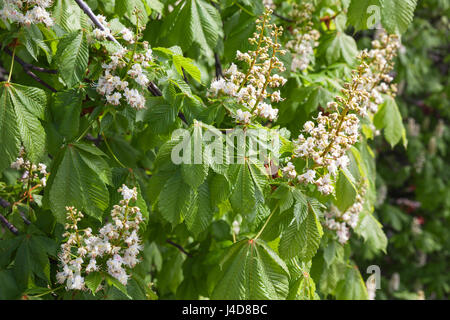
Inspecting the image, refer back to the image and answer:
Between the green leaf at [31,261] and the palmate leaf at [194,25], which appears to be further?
the palmate leaf at [194,25]

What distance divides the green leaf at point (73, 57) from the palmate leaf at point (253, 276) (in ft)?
2.87

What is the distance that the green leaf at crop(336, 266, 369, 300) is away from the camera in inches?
133

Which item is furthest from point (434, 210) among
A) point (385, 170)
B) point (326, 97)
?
point (326, 97)

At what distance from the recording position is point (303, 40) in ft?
10.2

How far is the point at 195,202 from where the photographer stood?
1976mm

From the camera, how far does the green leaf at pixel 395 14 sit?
206cm

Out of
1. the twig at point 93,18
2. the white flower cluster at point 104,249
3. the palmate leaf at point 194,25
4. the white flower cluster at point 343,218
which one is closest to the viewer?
the white flower cluster at point 104,249

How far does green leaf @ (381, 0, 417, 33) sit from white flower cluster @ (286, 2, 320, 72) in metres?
1.00

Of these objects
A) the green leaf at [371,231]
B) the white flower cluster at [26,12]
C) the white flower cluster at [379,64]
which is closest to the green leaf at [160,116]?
the white flower cluster at [26,12]

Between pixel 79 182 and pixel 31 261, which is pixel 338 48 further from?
pixel 31 261

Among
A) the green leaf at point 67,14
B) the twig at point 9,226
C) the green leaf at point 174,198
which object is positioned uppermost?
the green leaf at point 67,14

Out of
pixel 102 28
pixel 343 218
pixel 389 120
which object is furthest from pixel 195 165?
pixel 389 120

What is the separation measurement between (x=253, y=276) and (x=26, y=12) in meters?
1.30

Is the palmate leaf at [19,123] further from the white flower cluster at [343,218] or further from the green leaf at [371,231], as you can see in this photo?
the green leaf at [371,231]
